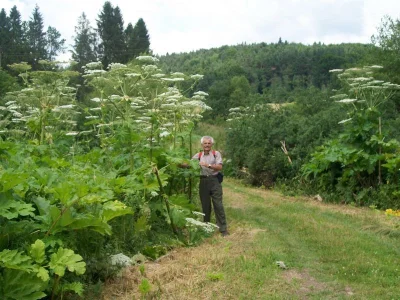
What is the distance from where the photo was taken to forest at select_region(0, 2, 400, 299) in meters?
5.40

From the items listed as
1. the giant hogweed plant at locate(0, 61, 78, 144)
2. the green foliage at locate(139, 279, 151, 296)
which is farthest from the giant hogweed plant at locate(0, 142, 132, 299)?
the giant hogweed plant at locate(0, 61, 78, 144)

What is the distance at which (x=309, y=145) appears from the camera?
693 inches

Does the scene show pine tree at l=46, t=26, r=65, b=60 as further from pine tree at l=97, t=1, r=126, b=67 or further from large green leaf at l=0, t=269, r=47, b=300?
large green leaf at l=0, t=269, r=47, b=300

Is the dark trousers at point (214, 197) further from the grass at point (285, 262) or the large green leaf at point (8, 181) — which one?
the large green leaf at point (8, 181)

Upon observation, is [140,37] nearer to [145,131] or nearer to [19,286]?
[145,131]

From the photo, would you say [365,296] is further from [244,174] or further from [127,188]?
[244,174]

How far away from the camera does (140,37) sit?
68250 mm

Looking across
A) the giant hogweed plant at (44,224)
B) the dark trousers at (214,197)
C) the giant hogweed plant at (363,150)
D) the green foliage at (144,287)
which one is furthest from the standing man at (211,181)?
the giant hogweed plant at (363,150)

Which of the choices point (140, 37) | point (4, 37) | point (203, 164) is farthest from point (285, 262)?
point (4, 37)

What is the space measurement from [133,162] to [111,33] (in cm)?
6197

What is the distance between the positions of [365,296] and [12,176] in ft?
14.0

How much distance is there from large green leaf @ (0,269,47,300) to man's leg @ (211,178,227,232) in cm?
528

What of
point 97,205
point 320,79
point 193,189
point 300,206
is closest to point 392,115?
point 300,206

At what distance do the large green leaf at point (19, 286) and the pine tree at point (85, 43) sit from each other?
206ft
